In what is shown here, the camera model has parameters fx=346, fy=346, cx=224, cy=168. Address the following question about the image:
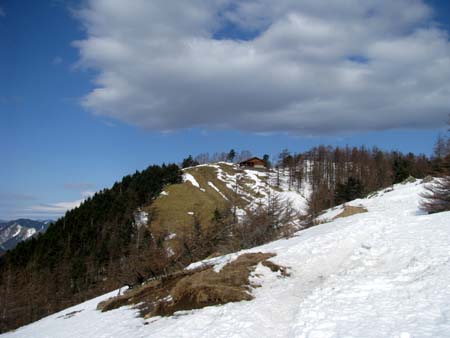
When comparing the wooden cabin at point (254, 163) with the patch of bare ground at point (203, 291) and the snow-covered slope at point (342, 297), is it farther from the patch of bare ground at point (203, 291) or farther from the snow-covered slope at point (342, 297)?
the patch of bare ground at point (203, 291)

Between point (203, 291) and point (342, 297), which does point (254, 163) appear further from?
point (342, 297)

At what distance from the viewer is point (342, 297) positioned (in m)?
9.38

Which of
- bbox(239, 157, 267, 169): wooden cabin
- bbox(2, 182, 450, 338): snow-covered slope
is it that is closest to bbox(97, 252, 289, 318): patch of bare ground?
bbox(2, 182, 450, 338): snow-covered slope

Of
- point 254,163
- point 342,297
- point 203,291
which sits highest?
point 254,163

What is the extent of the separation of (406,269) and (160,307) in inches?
322

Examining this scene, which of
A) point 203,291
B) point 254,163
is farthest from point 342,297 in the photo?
point 254,163

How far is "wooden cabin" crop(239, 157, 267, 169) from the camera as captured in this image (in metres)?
142

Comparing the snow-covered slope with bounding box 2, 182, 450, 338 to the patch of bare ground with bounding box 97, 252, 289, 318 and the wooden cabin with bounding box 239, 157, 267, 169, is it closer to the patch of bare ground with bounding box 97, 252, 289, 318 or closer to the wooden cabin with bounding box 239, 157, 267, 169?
the patch of bare ground with bounding box 97, 252, 289, 318

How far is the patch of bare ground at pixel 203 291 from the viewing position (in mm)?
11641

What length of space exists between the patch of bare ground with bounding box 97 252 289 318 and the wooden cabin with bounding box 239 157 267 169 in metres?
126

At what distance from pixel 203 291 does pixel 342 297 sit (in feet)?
15.7

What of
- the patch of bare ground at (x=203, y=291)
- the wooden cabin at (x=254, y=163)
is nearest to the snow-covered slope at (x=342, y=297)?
the patch of bare ground at (x=203, y=291)

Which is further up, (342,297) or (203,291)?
(342,297)

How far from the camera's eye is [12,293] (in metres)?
47.8
